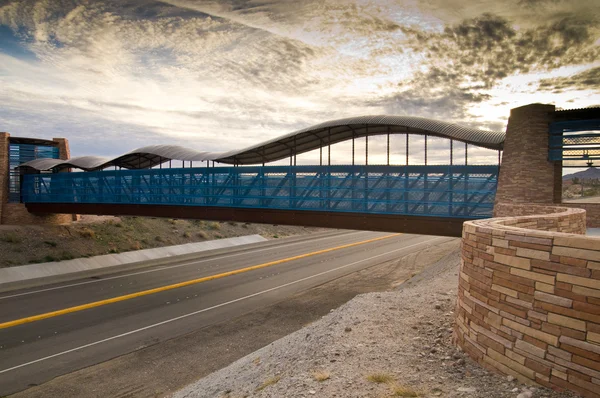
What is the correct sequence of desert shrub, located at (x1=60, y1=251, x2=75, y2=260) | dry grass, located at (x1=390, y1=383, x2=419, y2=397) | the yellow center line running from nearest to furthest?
dry grass, located at (x1=390, y1=383, x2=419, y2=397) → the yellow center line → desert shrub, located at (x1=60, y1=251, x2=75, y2=260)

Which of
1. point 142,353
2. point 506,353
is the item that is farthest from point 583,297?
point 142,353

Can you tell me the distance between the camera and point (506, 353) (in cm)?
643

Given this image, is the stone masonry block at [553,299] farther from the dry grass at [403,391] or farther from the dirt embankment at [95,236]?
the dirt embankment at [95,236]

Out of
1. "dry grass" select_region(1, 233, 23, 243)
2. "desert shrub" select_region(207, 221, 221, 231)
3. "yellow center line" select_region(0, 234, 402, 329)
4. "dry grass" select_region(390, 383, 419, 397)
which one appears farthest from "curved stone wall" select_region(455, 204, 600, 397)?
"desert shrub" select_region(207, 221, 221, 231)

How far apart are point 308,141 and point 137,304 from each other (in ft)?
46.6

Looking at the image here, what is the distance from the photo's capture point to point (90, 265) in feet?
96.2

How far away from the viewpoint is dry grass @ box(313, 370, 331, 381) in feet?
25.0

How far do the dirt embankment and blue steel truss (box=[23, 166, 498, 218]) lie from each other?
4.65 meters

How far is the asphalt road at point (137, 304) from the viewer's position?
1312 cm

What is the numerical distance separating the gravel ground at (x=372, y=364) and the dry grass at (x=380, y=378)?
2cm

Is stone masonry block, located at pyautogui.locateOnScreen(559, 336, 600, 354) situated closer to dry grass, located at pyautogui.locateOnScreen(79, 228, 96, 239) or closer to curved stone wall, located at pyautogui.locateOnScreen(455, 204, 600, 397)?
curved stone wall, located at pyautogui.locateOnScreen(455, 204, 600, 397)

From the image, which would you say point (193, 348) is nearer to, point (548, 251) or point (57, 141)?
point (548, 251)

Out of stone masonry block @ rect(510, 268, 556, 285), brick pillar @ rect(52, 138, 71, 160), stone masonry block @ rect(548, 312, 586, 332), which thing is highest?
brick pillar @ rect(52, 138, 71, 160)

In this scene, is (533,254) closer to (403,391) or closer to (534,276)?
(534,276)
